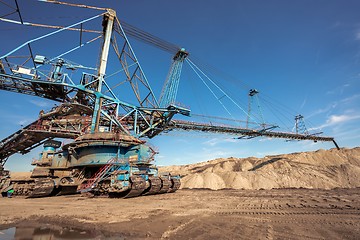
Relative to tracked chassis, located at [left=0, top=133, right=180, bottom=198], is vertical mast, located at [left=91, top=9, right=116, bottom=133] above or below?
above

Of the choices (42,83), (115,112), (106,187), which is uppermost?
(42,83)

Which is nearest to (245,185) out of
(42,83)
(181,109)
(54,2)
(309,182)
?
(309,182)

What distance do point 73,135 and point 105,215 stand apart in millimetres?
19300

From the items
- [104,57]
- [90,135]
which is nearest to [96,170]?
[90,135]

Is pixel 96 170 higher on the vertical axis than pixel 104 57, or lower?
lower

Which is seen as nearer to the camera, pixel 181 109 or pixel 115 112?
pixel 115 112

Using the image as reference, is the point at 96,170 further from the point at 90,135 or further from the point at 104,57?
the point at 104,57

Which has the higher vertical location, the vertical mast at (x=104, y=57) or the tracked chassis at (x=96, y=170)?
the vertical mast at (x=104, y=57)

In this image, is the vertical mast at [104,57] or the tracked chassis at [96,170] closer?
the tracked chassis at [96,170]

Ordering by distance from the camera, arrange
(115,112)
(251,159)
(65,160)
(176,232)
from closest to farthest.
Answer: (176,232), (65,160), (115,112), (251,159)

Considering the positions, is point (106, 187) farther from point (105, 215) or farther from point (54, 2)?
point (54, 2)

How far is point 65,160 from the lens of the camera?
17.2 meters

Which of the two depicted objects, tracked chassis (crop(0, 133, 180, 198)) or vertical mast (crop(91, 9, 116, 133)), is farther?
vertical mast (crop(91, 9, 116, 133))

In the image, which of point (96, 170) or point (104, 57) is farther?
point (104, 57)
